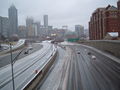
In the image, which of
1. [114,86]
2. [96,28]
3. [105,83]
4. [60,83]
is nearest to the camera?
[114,86]

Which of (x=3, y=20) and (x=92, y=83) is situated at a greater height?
(x=3, y=20)

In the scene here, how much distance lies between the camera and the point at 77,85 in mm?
24047

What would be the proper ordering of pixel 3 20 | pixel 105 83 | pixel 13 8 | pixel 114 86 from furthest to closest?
pixel 13 8 < pixel 3 20 < pixel 105 83 < pixel 114 86

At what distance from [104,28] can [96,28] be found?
16100mm

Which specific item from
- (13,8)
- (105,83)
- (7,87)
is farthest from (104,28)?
(7,87)

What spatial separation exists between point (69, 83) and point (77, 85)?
187 cm

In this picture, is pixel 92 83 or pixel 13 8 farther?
pixel 13 8

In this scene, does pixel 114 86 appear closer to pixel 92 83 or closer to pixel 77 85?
pixel 92 83

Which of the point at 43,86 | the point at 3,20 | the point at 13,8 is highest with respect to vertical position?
the point at 13,8

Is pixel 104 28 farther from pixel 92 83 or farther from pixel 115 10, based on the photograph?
pixel 92 83

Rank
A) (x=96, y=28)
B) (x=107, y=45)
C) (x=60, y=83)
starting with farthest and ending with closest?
1. (x=96, y=28)
2. (x=107, y=45)
3. (x=60, y=83)

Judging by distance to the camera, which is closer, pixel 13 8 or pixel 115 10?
pixel 13 8

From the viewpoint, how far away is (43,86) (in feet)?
82.2

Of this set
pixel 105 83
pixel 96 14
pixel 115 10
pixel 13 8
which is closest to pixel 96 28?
pixel 96 14
